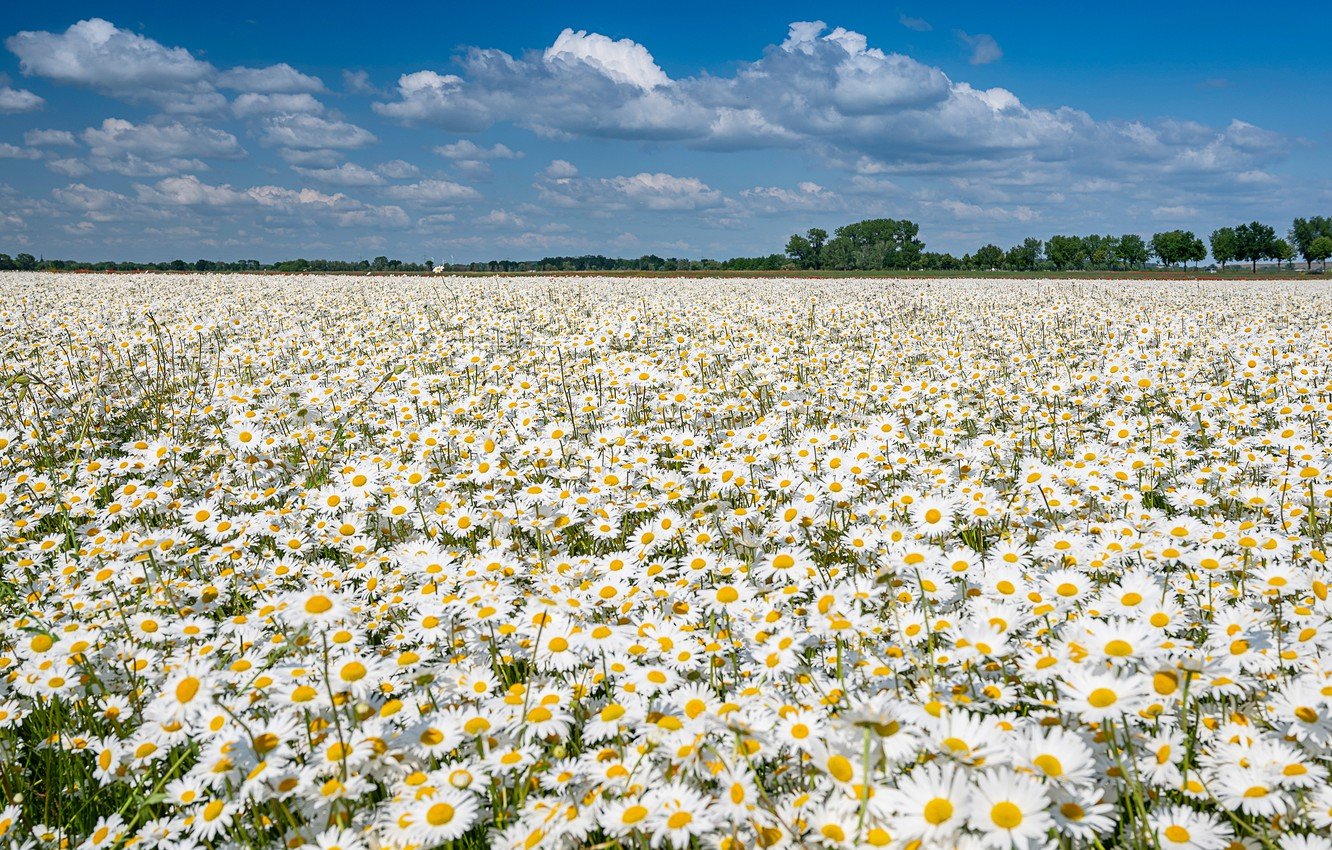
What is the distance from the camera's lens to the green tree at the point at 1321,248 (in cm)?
12606

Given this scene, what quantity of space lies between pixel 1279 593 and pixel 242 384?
33.2 ft

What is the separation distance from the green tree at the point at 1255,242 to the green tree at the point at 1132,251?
575 inches

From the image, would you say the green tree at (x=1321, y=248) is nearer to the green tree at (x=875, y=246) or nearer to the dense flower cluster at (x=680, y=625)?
the green tree at (x=875, y=246)

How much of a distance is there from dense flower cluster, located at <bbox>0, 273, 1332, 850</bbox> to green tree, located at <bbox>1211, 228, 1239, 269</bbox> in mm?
163159

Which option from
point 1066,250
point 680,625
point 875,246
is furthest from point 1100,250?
point 680,625

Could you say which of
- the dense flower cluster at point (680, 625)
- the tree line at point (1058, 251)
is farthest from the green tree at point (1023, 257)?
the dense flower cluster at point (680, 625)

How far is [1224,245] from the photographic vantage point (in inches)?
5300

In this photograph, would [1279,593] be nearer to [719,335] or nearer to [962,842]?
[962,842]

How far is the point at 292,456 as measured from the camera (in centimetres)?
667

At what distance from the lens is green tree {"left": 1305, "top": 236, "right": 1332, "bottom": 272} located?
414 ft

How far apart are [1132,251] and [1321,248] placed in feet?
92.6

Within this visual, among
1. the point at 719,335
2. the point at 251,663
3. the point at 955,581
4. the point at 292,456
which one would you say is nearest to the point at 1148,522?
the point at 955,581

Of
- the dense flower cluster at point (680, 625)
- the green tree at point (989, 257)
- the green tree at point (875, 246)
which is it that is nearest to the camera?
the dense flower cluster at point (680, 625)

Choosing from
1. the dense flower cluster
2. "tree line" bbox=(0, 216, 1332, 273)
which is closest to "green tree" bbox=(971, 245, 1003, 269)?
"tree line" bbox=(0, 216, 1332, 273)
